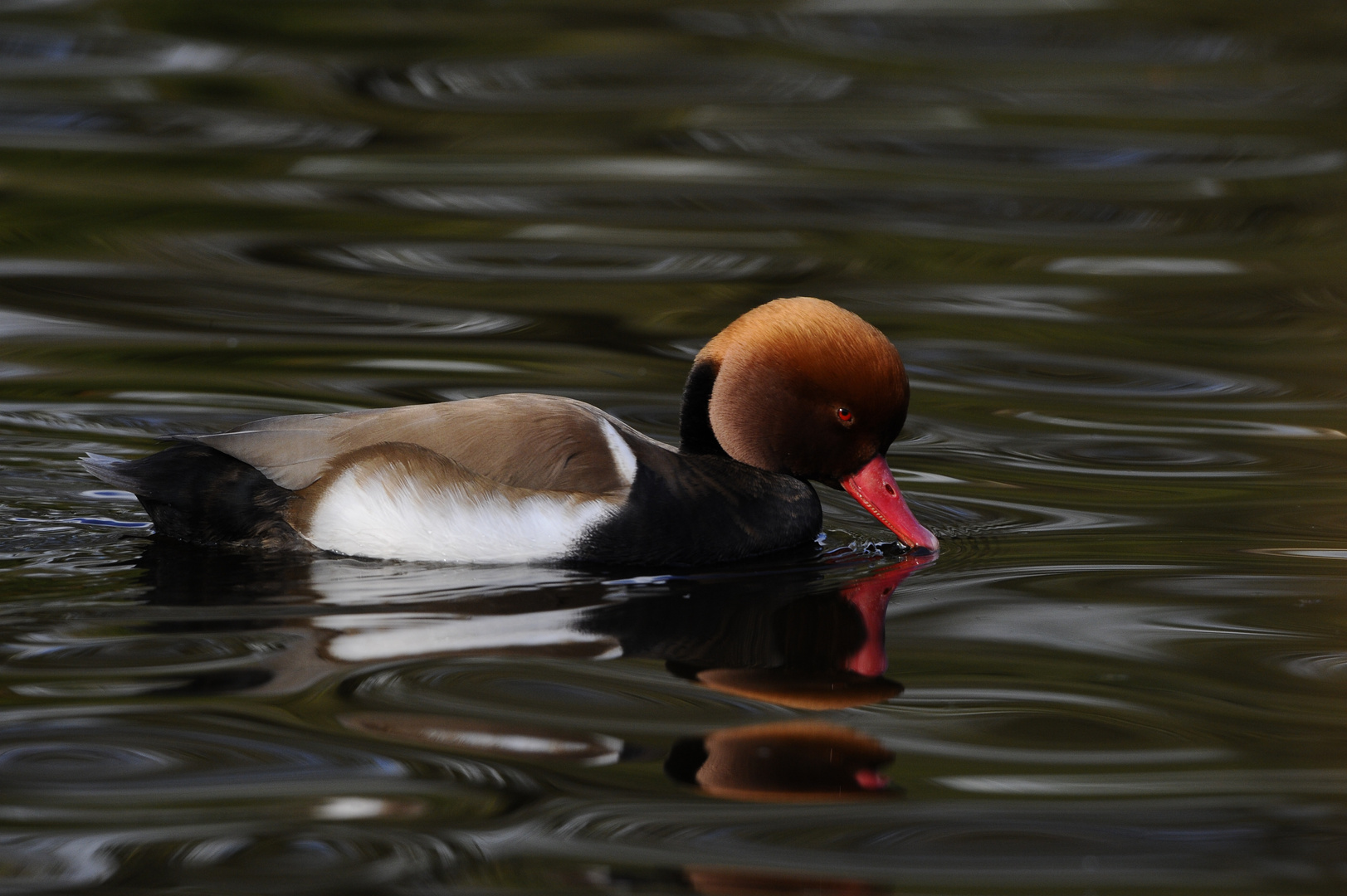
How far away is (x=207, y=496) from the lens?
555cm

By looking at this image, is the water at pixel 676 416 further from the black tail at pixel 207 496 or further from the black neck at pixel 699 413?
the black neck at pixel 699 413

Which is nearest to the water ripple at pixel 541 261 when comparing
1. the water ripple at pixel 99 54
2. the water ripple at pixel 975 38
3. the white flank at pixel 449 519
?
the water ripple at pixel 99 54

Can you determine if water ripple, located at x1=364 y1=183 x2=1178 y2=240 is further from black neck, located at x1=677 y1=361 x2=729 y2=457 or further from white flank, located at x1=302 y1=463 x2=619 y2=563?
white flank, located at x1=302 y1=463 x2=619 y2=563

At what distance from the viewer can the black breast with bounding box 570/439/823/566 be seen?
5434 millimetres

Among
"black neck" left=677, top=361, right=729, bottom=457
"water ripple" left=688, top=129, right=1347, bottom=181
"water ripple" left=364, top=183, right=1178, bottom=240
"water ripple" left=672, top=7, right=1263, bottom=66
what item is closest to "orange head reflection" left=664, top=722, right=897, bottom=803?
"black neck" left=677, top=361, right=729, bottom=457

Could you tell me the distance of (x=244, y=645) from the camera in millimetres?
4629

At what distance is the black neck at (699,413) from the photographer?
575 centimetres

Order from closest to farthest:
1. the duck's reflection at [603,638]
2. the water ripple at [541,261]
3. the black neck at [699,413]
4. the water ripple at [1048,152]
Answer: the duck's reflection at [603,638] < the black neck at [699,413] < the water ripple at [541,261] < the water ripple at [1048,152]

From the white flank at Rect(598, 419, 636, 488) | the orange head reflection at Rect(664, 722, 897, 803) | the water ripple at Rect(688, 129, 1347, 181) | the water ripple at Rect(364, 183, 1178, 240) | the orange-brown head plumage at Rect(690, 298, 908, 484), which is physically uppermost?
the water ripple at Rect(688, 129, 1347, 181)

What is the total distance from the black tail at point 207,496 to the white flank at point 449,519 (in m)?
0.17

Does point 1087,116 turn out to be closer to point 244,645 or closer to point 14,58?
point 14,58

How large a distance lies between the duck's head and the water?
0.93ft

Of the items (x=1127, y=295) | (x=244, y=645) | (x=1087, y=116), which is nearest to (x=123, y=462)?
(x=244, y=645)

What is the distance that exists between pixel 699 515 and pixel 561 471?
460mm
